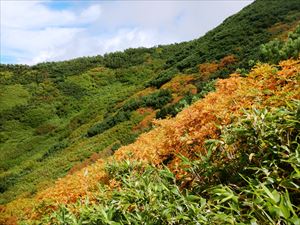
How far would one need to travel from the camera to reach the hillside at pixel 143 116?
19.1 feet

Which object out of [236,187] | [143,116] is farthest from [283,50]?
[143,116]

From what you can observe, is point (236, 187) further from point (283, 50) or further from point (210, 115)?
point (283, 50)

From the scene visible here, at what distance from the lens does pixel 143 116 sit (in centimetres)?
3091

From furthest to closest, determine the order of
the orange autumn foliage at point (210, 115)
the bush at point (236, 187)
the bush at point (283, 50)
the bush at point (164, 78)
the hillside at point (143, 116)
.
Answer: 1. the bush at point (164, 78)
2. the bush at point (283, 50)
3. the orange autumn foliage at point (210, 115)
4. the hillside at point (143, 116)
5. the bush at point (236, 187)

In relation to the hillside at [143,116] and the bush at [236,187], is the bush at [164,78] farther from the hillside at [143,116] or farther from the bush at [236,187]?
the bush at [236,187]

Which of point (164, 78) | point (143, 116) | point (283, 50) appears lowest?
point (143, 116)

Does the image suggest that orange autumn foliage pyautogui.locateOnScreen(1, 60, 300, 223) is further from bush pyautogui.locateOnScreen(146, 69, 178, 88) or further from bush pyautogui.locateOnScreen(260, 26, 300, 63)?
bush pyautogui.locateOnScreen(146, 69, 178, 88)

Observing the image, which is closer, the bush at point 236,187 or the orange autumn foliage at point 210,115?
the bush at point 236,187

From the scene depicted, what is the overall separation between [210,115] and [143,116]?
837 inches

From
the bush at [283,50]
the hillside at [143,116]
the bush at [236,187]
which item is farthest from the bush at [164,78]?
the bush at [236,187]

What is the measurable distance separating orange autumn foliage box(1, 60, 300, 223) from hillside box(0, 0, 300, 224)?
0.11 feet

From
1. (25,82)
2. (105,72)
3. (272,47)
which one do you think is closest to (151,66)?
(105,72)

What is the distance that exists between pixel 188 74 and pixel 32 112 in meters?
29.5

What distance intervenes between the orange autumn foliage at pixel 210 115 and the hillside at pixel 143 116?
0.11ft
